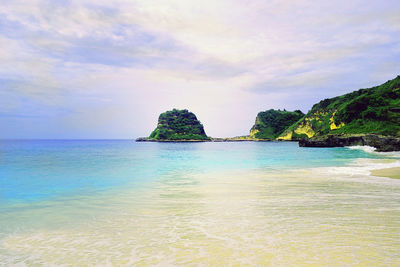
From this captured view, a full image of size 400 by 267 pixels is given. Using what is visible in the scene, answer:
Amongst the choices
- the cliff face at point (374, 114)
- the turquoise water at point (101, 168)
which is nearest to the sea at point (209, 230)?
the turquoise water at point (101, 168)

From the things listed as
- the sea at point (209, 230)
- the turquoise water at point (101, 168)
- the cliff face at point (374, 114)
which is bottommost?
the turquoise water at point (101, 168)

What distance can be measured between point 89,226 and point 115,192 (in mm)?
6490

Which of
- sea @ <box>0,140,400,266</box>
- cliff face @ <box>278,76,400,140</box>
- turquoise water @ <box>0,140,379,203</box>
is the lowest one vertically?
turquoise water @ <box>0,140,379,203</box>

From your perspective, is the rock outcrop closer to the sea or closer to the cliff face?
the cliff face

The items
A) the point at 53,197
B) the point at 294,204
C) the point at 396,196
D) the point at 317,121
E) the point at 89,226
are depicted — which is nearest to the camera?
the point at 89,226

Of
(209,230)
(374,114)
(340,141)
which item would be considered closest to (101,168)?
(209,230)

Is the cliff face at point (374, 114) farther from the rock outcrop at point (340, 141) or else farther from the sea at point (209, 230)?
the sea at point (209, 230)

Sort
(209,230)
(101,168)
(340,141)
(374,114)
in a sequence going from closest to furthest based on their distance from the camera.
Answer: (209,230) < (101,168) < (340,141) < (374,114)

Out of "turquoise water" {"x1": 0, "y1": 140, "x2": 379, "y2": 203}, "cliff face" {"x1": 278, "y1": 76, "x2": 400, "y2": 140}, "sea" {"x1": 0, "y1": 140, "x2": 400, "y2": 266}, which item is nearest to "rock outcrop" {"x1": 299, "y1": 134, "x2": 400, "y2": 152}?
"cliff face" {"x1": 278, "y1": 76, "x2": 400, "y2": 140}

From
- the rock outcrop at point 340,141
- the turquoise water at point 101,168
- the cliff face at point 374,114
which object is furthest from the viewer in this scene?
the cliff face at point 374,114

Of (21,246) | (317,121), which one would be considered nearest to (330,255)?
(21,246)

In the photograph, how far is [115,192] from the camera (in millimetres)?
13727

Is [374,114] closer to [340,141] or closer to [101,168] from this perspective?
[340,141]

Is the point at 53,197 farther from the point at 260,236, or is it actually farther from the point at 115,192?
the point at 260,236
